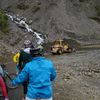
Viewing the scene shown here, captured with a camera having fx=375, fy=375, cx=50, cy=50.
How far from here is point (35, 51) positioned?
7.73 m

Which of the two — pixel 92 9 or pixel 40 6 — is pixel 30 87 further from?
pixel 92 9

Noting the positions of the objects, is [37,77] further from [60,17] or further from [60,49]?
[60,17]

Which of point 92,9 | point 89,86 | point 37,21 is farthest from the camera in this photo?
point 92,9

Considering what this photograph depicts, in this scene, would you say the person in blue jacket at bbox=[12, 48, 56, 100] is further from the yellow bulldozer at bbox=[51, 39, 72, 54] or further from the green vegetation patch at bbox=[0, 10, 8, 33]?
the green vegetation patch at bbox=[0, 10, 8, 33]

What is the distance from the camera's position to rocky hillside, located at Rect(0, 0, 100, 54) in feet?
154

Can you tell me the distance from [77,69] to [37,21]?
90.8 ft

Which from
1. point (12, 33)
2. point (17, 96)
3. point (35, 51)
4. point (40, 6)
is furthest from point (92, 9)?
point (35, 51)

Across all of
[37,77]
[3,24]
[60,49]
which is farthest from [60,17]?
[37,77]

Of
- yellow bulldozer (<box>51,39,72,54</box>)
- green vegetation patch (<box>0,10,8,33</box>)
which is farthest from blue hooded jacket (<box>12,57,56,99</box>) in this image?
green vegetation patch (<box>0,10,8,33</box>)

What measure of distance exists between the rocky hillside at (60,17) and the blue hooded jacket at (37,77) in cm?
3440

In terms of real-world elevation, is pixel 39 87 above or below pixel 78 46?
above

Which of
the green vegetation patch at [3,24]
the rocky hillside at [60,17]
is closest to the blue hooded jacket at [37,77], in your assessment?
the green vegetation patch at [3,24]

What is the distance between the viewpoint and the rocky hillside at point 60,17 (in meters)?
47.0

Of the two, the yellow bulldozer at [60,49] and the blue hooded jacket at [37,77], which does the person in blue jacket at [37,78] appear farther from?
the yellow bulldozer at [60,49]
